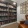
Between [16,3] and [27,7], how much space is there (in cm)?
73

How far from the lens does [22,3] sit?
382cm

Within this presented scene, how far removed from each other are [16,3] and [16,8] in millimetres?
285

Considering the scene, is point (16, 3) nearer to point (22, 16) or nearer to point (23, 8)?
point (23, 8)

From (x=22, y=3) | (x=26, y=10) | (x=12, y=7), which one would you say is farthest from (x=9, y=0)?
(x=26, y=10)

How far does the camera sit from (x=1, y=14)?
12.0 feet

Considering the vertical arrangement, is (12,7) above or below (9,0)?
below

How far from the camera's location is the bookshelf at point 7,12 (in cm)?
363

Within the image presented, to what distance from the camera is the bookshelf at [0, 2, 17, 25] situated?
3.63 m

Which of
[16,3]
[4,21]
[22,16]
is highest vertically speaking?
[16,3]

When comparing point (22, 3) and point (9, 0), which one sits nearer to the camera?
point (9, 0)

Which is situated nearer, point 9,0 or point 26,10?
point 9,0

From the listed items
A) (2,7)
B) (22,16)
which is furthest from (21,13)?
(2,7)

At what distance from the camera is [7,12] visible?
12.2 ft

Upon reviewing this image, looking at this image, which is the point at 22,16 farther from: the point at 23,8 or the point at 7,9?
the point at 7,9
